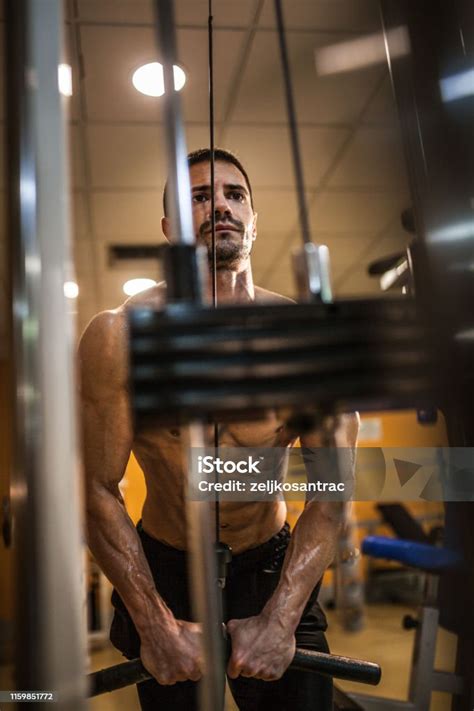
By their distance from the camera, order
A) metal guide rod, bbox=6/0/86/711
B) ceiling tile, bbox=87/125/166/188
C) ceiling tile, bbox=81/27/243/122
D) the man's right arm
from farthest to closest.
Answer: ceiling tile, bbox=87/125/166/188, ceiling tile, bbox=81/27/243/122, the man's right arm, metal guide rod, bbox=6/0/86/711

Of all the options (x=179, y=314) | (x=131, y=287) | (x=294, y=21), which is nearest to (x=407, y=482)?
(x=179, y=314)

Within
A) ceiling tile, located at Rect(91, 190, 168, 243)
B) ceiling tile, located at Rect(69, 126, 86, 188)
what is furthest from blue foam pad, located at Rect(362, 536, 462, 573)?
ceiling tile, located at Rect(69, 126, 86, 188)

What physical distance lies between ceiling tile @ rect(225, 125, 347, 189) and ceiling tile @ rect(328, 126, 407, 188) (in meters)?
0.07

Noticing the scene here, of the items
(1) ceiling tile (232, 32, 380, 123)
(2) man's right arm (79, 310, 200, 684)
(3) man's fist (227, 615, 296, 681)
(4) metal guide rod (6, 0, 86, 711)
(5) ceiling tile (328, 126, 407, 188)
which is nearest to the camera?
(4) metal guide rod (6, 0, 86, 711)

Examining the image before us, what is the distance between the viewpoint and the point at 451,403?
0.68 metres

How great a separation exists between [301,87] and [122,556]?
1688mm

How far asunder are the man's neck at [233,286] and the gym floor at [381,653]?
119 cm

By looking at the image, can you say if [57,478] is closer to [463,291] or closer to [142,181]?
[463,291]

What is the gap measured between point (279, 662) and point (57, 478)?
0.59m

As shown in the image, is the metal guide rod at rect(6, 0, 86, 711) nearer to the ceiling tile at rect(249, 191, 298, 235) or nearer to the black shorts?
the black shorts

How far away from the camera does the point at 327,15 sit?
176 centimetres

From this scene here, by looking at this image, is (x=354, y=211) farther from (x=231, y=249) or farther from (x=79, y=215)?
(x=231, y=249)

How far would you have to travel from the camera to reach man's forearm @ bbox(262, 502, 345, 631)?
101cm

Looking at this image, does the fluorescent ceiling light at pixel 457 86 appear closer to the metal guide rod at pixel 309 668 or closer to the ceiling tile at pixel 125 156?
the metal guide rod at pixel 309 668
